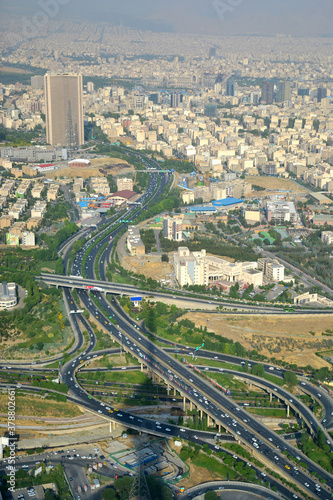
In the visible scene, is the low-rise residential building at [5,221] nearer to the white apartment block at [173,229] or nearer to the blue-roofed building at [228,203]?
the white apartment block at [173,229]

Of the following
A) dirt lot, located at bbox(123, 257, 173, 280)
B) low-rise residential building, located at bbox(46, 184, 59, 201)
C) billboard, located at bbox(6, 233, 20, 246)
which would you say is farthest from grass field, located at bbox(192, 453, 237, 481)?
low-rise residential building, located at bbox(46, 184, 59, 201)

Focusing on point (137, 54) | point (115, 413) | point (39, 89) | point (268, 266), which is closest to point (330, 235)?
point (268, 266)

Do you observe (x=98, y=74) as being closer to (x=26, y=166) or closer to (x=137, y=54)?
(x=137, y=54)

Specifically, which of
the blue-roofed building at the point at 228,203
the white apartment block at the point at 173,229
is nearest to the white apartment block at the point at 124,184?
the blue-roofed building at the point at 228,203

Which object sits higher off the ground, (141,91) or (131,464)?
(141,91)

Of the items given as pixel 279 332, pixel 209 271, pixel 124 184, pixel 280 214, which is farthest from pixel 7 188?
pixel 279 332
